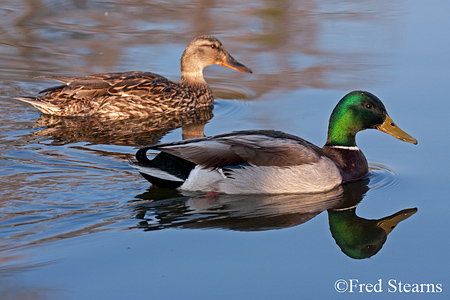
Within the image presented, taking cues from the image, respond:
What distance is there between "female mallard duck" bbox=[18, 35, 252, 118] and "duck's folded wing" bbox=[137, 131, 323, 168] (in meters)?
2.77

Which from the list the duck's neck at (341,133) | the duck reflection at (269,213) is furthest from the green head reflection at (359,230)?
the duck's neck at (341,133)

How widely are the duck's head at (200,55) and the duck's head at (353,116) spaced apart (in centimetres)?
303

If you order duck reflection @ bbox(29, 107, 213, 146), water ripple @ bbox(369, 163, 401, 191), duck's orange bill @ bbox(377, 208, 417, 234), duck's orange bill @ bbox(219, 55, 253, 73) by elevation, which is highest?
duck's orange bill @ bbox(219, 55, 253, 73)

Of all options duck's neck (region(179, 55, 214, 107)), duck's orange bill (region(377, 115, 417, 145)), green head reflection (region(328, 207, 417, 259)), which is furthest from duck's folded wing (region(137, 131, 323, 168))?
duck's neck (region(179, 55, 214, 107))

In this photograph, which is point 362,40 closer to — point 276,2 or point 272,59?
point 272,59

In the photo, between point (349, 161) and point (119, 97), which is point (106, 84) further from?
point (349, 161)

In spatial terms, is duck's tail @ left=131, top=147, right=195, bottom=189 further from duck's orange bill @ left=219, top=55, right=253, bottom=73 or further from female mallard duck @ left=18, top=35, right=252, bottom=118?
duck's orange bill @ left=219, top=55, right=253, bottom=73

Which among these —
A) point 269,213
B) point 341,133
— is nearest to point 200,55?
point 341,133

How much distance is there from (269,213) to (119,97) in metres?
3.66

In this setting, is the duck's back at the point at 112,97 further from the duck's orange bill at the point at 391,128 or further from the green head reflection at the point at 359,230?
the green head reflection at the point at 359,230

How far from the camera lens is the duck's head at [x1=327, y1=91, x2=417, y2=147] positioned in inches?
297

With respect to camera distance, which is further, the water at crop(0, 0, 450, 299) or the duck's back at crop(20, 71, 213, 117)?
the duck's back at crop(20, 71, 213, 117)

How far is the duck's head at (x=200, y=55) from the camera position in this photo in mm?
10438

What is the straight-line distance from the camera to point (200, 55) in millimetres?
10469
